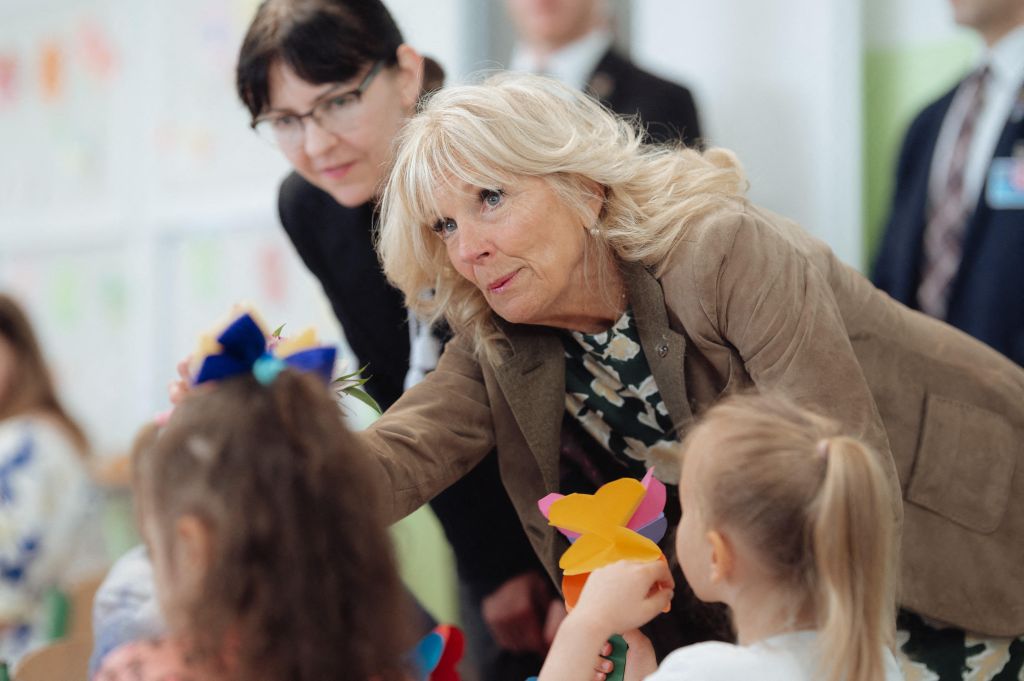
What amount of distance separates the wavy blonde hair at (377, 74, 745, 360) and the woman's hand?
0.46 m

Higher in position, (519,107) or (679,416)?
(519,107)

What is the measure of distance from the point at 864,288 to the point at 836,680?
0.70 meters

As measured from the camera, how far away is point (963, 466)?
5.69 feet

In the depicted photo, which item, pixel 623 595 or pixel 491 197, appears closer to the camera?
pixel 623 595

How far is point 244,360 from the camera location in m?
1.34

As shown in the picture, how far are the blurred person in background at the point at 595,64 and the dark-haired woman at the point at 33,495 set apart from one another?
154 centimetres

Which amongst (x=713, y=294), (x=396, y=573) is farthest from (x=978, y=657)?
(x=396, y=573)

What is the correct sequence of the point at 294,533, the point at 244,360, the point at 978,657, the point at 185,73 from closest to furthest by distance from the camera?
the point at 294,533 → the point at 244,360 → the point at 978,657 → the point at 185,73

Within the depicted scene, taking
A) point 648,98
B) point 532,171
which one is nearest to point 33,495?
point 648,98

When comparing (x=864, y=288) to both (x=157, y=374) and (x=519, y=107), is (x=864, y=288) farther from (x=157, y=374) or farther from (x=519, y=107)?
(x=157, y=374)

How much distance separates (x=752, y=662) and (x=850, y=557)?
0.15 metres

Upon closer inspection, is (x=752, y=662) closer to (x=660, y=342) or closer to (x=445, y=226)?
(x=660, y=342)

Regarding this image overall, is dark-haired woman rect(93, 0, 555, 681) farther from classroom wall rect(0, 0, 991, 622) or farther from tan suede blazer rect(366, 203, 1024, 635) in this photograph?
classroom wall rect(0, 0, 991, 622)

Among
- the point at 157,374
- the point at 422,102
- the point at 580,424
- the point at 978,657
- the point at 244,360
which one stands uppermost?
the point at 422,102
